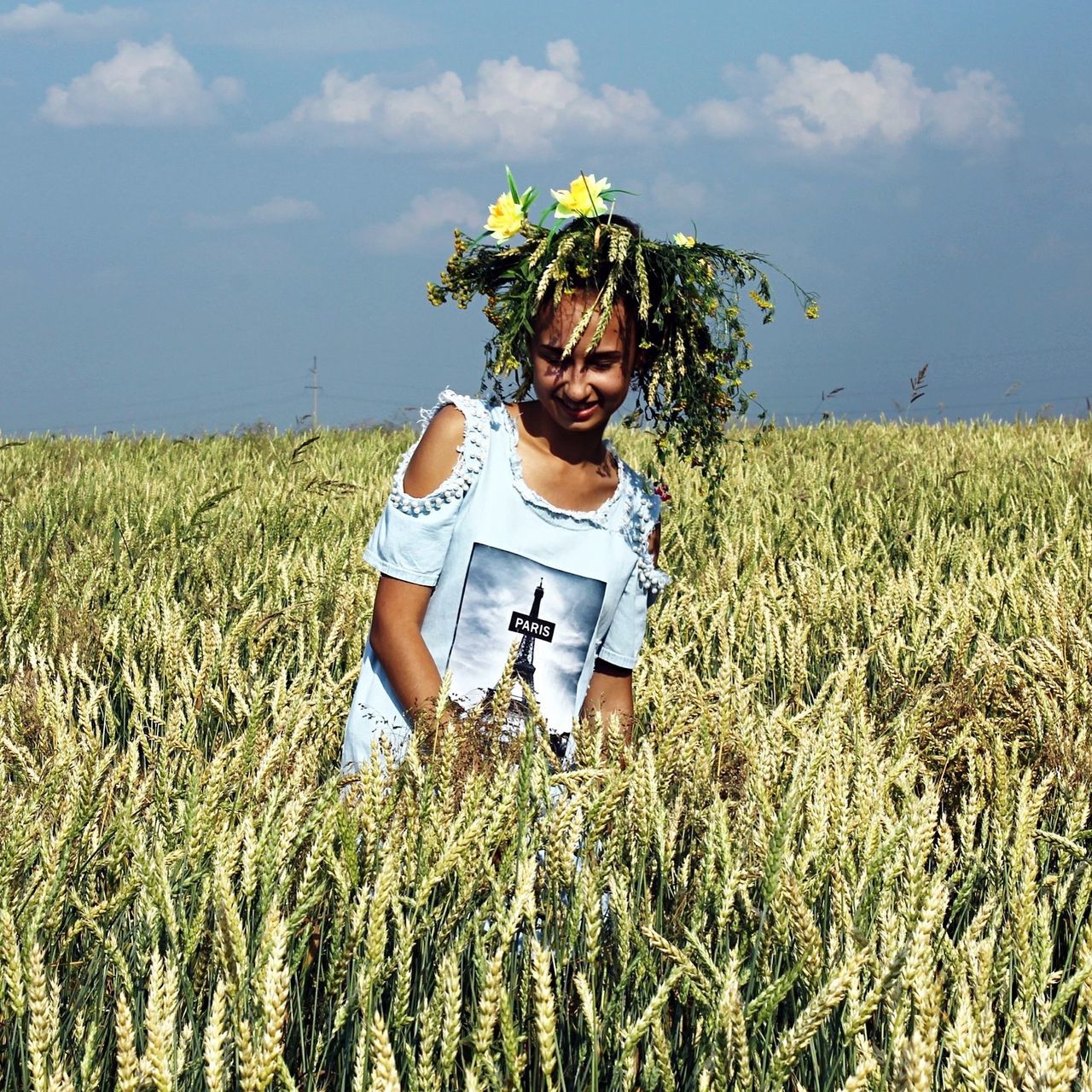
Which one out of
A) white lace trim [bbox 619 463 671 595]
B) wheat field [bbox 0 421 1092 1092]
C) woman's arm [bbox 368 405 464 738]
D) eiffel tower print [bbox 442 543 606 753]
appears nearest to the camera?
wheat field [bbox 0 421 1092 1092]

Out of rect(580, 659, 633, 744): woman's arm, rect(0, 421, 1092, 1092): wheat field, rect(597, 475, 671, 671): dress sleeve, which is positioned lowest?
rect(0, 421, 1092, 1092): wheat field

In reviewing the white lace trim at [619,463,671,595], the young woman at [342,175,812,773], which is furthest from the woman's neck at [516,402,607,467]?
the white lace trim at [619,463,671,595]

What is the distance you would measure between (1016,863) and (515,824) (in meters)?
0.52

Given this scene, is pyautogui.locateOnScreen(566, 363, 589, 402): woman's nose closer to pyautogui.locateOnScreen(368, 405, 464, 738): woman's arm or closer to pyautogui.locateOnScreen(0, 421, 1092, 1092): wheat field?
pyautogui.locateOnScreen(368, 405, 464, 738): woman's arm

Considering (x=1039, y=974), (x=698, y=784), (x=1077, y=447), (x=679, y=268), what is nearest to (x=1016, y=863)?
(x=1039, y=974)

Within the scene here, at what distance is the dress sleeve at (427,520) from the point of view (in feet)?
6.68

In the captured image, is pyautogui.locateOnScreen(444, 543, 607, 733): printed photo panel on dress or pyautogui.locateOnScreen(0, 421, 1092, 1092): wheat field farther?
pyautogui.locateOnScreen(444, 543, 607, 733): printed photo panel on dress

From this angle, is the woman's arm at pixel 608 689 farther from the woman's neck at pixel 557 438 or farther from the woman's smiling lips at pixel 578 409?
the woman's smiling lips at pixel 578 409

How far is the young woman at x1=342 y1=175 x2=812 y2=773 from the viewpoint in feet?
6.63

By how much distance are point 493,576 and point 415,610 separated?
145 millimetres

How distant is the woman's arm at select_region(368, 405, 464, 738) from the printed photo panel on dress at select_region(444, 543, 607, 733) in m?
0.08

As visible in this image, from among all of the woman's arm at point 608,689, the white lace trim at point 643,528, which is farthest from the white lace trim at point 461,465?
the woman's arm at point 608,689

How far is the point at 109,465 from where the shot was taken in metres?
5.90

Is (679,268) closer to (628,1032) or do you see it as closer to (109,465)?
(628,1032)
